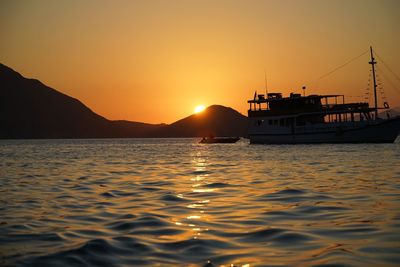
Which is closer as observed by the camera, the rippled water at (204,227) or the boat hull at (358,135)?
the rippled water at (204,227)

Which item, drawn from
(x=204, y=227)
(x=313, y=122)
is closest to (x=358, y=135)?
(x=313, y=122)

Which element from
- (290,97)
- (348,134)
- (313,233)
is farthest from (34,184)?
(290,97)

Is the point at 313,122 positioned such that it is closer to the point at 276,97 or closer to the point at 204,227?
the point at 276,97

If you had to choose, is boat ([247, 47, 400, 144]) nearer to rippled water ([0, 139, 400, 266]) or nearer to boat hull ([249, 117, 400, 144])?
boat hull ([249, 117, 400, 144])

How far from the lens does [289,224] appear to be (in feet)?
33.0

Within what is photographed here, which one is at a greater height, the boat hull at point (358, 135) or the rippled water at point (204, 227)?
the boat hull at point (358, 135)

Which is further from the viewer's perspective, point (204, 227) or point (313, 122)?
point (313, 122)

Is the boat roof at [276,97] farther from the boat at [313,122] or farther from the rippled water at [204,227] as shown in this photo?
the rippled water at [204,227]

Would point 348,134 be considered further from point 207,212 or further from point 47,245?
point 47,245

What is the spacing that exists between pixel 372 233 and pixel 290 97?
77.2 m

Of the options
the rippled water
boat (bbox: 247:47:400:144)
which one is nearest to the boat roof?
boat (bbox: 247:47:400:144)

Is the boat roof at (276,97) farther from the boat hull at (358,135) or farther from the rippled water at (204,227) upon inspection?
the rippled water at (204,227)

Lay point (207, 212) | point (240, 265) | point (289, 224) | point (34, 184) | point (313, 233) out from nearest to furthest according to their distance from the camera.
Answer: point (240, 265) → point (313, 233) → point (289, 224) → point (207, 212) → point (34, 184)

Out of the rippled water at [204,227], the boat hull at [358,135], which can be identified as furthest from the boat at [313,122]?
the rippled water at [204,227]
